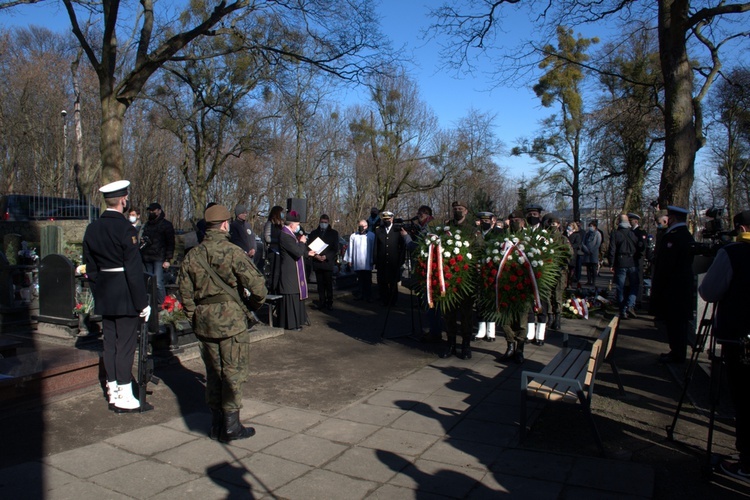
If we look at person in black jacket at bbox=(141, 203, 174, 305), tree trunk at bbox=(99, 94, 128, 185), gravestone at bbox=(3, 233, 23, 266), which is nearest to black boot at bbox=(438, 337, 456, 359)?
person in black jacket at bbox=(141, 203, 174, 305)

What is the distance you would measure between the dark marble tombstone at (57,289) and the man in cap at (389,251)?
19.8ft

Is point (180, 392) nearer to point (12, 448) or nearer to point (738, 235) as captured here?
point (12, 448)

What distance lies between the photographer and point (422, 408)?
592 cm

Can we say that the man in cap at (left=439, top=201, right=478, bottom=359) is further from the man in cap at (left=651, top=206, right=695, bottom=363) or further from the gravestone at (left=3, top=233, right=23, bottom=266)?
the gravestone at (left=3, top=233, right=23, bottom=266)

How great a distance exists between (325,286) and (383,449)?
25.3ft

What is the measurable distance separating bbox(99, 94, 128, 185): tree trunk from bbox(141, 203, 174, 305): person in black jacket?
3.39 meters

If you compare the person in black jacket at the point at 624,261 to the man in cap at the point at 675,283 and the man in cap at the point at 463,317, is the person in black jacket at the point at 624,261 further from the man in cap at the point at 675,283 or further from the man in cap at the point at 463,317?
the man in cap at the point at 463,317

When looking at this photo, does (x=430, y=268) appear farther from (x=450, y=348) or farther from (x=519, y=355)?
(x=519, y=355)

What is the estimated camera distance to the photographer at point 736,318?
4344mm

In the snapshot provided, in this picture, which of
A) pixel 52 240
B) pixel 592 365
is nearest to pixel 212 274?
pixel 592 365

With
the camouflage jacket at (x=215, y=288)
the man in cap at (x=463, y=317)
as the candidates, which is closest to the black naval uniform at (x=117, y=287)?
the camouflage jacket at (x=215, y=288)

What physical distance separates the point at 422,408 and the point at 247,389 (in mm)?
2051

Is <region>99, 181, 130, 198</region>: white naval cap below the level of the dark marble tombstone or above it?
above

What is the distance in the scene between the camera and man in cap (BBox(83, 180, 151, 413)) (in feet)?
18.7
